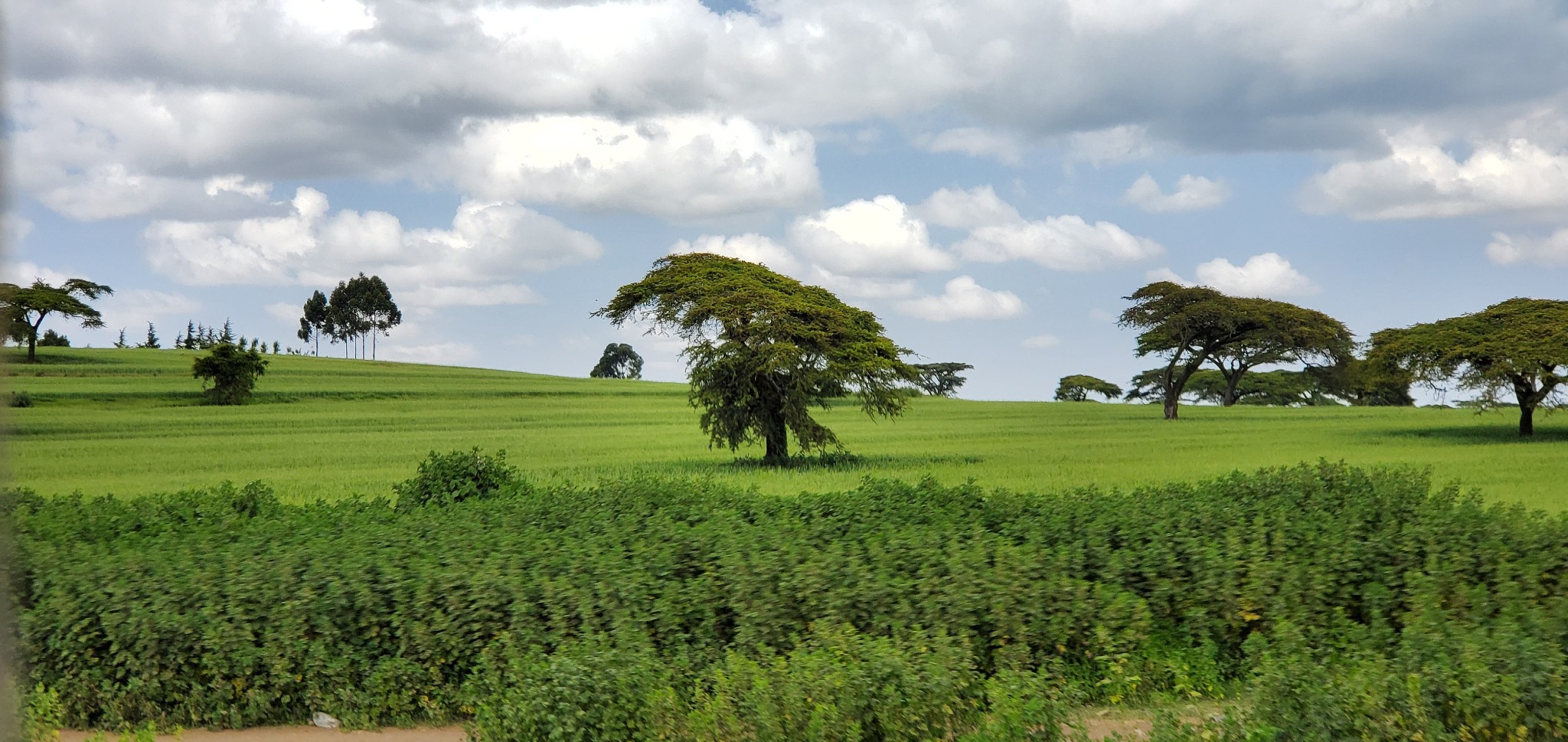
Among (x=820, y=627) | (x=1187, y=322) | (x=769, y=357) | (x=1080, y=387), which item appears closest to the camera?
(x=820, y=627)

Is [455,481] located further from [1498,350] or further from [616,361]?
[616,361]

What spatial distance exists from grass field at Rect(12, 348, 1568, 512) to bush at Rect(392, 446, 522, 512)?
2.44 metres

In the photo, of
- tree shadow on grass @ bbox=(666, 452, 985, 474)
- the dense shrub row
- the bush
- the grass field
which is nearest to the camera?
the dense shrub row

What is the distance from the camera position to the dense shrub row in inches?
243

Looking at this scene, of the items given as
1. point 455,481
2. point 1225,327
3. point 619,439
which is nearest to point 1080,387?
point 1225,327

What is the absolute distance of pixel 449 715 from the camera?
7848 mm

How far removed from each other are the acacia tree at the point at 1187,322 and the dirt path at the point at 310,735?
1645 inches

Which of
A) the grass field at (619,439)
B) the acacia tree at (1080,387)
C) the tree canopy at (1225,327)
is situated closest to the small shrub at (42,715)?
the grass field at (619,439)

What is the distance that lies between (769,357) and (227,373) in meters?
35.7

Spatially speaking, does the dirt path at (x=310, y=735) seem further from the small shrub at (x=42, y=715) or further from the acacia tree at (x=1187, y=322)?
the acacia tree at (x=1187, y=322)

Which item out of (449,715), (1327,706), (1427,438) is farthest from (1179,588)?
(1427,438)

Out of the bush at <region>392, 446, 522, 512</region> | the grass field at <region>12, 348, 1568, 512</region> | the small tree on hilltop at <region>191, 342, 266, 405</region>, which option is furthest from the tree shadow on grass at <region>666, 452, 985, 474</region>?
the small tree on hilltop at <region>191, 342, 266, 405</region>

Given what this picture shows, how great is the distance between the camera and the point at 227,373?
50.8 metres

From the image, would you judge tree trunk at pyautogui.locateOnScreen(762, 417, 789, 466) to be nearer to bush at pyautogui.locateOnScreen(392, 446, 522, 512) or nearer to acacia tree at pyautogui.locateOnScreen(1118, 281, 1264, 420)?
bush at pyautogui.locateOnScreen(392, 446, 522, 512)
